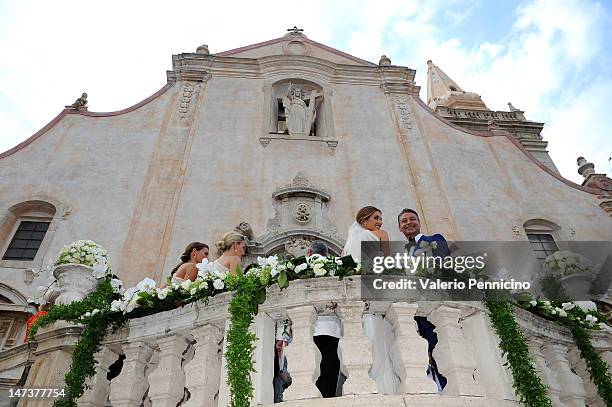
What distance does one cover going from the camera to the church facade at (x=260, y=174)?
404 inches

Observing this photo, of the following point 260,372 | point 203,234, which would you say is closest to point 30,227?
point 203,234

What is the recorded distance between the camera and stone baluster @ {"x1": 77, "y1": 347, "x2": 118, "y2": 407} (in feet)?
16.0

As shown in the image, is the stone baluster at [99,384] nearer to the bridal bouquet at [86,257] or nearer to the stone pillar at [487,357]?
the bridal bouquet at [86,257]

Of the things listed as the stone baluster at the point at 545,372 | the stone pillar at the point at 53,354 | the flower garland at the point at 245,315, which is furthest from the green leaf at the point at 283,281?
the stone baluster at the point at 545,372

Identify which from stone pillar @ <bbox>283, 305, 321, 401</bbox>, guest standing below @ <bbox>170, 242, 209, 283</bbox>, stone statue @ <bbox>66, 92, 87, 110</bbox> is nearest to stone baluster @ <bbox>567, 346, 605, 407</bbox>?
stone pillar @ <bbox>283, 305, 321, 401</bbox>

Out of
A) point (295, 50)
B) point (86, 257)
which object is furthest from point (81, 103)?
point (86, 257)

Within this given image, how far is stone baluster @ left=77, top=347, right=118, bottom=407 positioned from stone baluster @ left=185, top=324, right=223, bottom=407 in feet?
3.95

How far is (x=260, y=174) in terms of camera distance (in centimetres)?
1174

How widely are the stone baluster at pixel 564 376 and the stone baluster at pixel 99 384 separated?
16.0 feet

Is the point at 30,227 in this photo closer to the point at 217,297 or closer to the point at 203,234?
the point at 203,234

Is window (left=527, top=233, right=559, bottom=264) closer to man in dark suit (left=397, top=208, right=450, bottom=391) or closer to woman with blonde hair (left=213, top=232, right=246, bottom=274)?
man in dark suit (left=397, top=208, right=450, bottom=391)

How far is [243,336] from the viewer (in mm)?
4312

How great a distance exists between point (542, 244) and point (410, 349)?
349 inches

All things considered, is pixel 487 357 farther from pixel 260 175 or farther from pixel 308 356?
pixel 260 175
